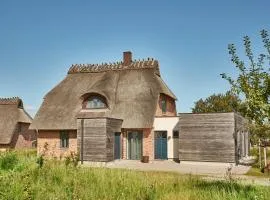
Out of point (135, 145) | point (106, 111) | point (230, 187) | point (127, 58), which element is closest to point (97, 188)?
point (230, 187)

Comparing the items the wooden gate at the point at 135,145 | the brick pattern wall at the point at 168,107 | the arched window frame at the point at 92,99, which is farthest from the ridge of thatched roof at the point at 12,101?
the wooden gate at the point at 135,145

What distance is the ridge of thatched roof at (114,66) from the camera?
35.4m

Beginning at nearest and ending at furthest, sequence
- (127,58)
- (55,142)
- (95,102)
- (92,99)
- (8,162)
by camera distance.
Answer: (8,162) < (55,142) < (95,102) < (92,99) < (127,58)

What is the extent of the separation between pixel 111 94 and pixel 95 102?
1543 millimetres

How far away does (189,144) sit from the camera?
27203 millimetres

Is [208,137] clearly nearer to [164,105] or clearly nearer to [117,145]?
[117,145]

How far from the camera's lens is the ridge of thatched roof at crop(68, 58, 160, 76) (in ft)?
116

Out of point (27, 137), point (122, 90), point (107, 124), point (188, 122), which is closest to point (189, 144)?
point (188, 122)

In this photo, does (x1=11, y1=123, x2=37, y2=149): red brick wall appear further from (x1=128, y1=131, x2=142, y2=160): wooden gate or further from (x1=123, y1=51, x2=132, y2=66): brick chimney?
(x1=128, y1=131, x2=142, y2=160): wooden gate

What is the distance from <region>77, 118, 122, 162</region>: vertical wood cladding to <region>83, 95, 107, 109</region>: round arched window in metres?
4.12

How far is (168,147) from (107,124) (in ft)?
19.6

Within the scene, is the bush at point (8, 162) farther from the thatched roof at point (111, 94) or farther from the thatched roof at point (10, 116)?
the thatched roof at point (10, 116)

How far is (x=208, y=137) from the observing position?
26.5 m

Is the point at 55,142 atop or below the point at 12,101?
below
